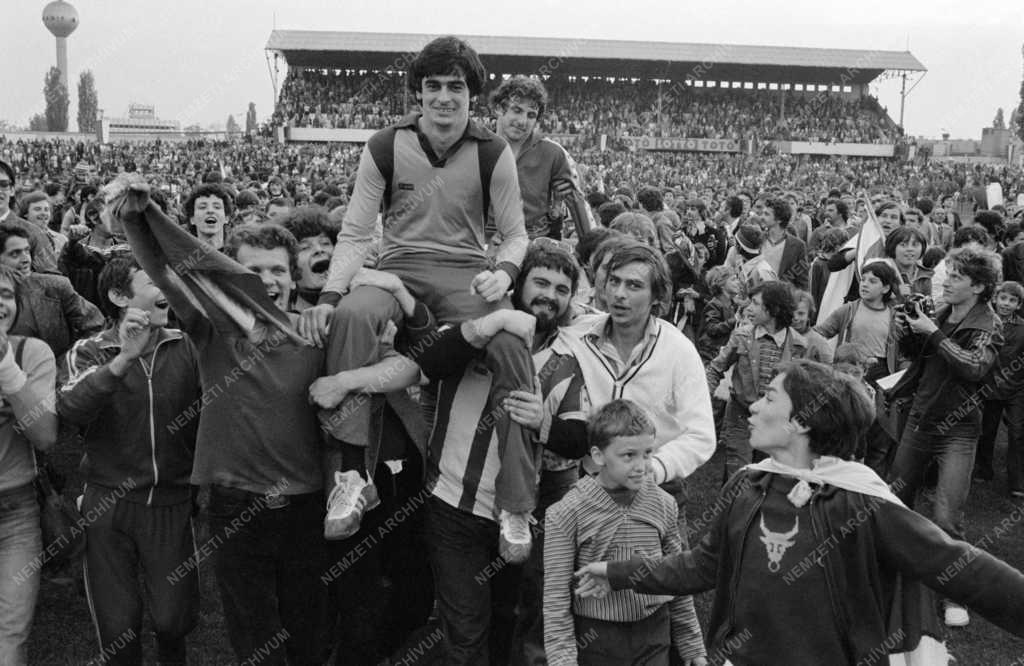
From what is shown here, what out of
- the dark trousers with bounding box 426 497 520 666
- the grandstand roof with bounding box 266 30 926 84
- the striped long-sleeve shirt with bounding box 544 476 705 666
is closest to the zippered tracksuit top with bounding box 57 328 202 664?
the dark trousers with bounding box 426 497 520 666

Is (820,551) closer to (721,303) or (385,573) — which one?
(385,573)

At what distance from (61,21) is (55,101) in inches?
420

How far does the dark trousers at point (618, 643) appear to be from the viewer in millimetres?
3137

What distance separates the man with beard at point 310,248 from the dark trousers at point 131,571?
109 centimetres

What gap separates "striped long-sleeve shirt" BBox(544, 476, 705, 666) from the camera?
123 inches

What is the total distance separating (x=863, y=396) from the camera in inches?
110

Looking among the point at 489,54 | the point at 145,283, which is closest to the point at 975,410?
the point at 145,283

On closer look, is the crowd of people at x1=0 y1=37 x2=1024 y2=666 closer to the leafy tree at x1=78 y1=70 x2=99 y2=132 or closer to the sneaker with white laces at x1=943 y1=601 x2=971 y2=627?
the sneaker with white laces at x1=943 y1=601 x2=971 y2=627

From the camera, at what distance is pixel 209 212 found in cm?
602

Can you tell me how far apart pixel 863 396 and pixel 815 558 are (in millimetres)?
526

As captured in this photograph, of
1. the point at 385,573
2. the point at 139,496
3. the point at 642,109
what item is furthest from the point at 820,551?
the point at 642,109

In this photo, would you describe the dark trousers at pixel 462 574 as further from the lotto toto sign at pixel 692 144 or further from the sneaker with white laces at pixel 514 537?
the lotto toto sign at pixel 692 144

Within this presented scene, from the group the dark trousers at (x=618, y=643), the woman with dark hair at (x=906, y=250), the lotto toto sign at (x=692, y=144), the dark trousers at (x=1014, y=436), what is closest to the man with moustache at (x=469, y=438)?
the dark trousers at (x=618, y=643)

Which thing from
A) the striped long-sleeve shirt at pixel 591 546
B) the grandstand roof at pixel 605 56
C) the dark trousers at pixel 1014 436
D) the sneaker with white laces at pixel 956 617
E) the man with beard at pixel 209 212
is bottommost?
the sneaker with white laces at pixel 956 617
